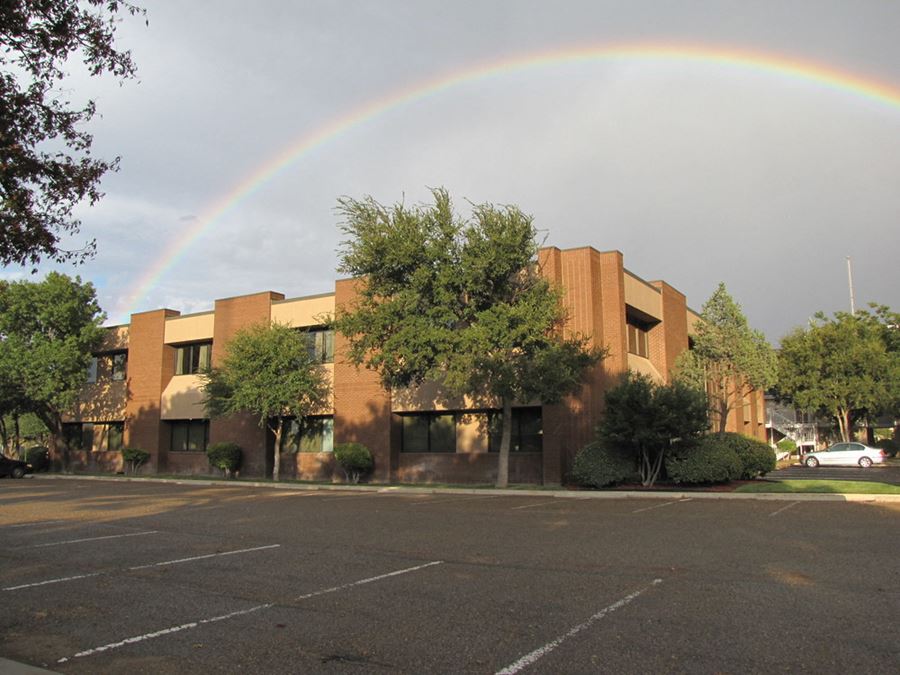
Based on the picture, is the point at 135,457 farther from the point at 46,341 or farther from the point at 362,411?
the point at 362,411

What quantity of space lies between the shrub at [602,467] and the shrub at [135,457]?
2555 cm

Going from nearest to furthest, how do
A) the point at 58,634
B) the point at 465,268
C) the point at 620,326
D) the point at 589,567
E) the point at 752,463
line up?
the point at 58,634
the point at 589,567
the point at 465,268
the point at 752,463
the point at 620,326

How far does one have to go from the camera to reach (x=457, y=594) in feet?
25.8

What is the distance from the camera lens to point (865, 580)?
832 centimetres

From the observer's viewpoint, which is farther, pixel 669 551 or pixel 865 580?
pixel 669 551

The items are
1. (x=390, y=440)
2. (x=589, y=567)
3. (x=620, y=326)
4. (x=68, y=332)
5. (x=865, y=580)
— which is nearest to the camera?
(x=865, y=580)

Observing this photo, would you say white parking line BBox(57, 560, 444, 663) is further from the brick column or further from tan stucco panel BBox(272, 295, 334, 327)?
tan stucco panel BBox(272, 295, 334, 327)

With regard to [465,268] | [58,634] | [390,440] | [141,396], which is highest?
[465,268]

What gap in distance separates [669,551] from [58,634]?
7898mm

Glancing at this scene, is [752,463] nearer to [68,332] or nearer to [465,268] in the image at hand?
[465,268]

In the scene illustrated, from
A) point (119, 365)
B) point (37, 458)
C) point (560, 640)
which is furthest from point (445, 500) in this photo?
point (37, 458)

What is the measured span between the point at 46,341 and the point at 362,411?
760 inches

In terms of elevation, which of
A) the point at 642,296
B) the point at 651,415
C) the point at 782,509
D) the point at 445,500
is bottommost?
the point at 445,500

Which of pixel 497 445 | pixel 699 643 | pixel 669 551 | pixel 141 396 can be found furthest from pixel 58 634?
pixel 141 396
